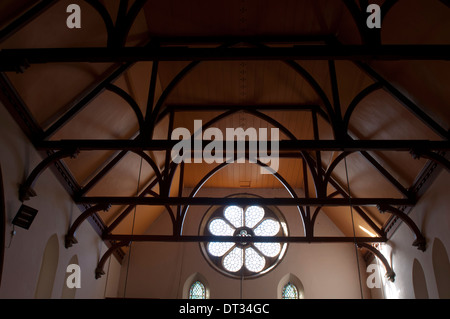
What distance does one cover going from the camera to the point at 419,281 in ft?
28.9

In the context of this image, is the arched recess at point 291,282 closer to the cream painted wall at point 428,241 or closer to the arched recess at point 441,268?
the cream painted wall at point 428,241

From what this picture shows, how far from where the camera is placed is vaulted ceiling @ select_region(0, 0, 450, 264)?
6082mm

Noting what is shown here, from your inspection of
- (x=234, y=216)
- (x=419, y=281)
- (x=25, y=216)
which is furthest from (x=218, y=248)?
(x=25, y=216)

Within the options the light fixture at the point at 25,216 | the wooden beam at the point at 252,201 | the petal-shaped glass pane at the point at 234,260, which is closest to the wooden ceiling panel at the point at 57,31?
the light fixture at the point at 25,216

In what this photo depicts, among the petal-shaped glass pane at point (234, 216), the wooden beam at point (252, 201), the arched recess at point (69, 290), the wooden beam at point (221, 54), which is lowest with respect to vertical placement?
the arched recess at point (69, 290)

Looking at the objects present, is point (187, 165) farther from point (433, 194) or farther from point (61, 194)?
point (433, 194)

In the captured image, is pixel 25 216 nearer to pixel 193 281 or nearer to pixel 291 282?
pixel 193 281

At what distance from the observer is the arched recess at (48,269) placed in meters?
8.30

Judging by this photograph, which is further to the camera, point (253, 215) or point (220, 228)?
point (253, 215)

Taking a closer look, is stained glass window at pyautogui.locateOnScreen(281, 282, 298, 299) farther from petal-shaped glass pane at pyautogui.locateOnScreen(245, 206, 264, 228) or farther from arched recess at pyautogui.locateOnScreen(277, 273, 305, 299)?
petal-shaped glass pane at pyautogui.locateOnScreen(245, 206, 264, 228)

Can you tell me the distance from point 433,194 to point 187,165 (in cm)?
628

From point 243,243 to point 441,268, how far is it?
561 centimetres
